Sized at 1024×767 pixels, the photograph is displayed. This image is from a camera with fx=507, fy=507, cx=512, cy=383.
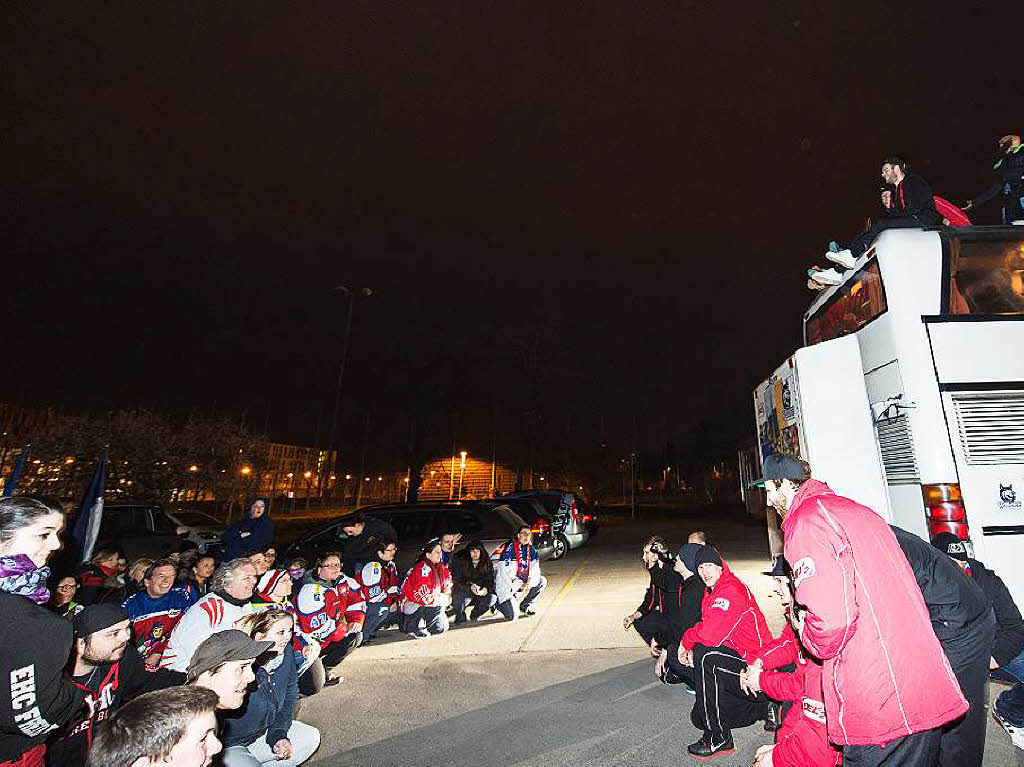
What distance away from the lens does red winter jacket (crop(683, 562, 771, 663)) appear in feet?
12.4

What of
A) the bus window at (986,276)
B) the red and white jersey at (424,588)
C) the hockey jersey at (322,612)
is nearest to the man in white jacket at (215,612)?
the hockey jersey at (322,612)

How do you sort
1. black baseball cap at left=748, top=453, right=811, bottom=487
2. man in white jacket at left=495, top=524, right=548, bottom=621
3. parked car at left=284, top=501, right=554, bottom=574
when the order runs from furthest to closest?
parked car at left=284, top=501, right=554, bottom=574
man in white jacket at left=495, top=524, right=548, bottom=621
black baseball cap at left=748, top=453, right=811, bottom=487

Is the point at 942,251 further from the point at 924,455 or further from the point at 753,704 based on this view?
the point at 753,704

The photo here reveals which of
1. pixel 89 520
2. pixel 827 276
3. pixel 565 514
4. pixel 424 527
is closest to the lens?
pixel 827 276

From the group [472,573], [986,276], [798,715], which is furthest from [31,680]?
[986,276]

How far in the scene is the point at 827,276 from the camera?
5.76 m

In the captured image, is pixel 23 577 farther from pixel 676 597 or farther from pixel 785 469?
pixel 676 597

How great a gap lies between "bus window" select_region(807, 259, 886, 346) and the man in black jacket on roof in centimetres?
297

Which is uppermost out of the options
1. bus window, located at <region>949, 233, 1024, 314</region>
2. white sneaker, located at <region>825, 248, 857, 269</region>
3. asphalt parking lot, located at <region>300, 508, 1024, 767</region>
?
white sneaker, located at <region>825, 248, 857, 269</region>

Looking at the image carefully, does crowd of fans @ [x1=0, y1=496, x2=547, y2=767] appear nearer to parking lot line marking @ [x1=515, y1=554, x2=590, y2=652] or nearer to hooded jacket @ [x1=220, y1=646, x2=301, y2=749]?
hooded jacket @ [x1=220, y1=646, x2=301, y2=749]

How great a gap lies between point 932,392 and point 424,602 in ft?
20.2

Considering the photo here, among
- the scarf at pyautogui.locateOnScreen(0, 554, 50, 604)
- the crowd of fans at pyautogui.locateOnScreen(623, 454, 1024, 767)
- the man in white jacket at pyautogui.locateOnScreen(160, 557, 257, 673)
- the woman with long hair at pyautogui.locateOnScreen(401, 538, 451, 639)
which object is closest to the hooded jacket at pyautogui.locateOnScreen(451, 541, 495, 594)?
the woman with long hair at pyautogui.locateOnScreen(401, 538, 451, 639)

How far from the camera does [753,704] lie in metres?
3.71

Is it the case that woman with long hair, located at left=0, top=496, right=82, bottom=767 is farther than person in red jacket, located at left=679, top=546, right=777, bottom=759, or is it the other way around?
person in red jacket, located at left=679, top=546, right=777, bottom=759
